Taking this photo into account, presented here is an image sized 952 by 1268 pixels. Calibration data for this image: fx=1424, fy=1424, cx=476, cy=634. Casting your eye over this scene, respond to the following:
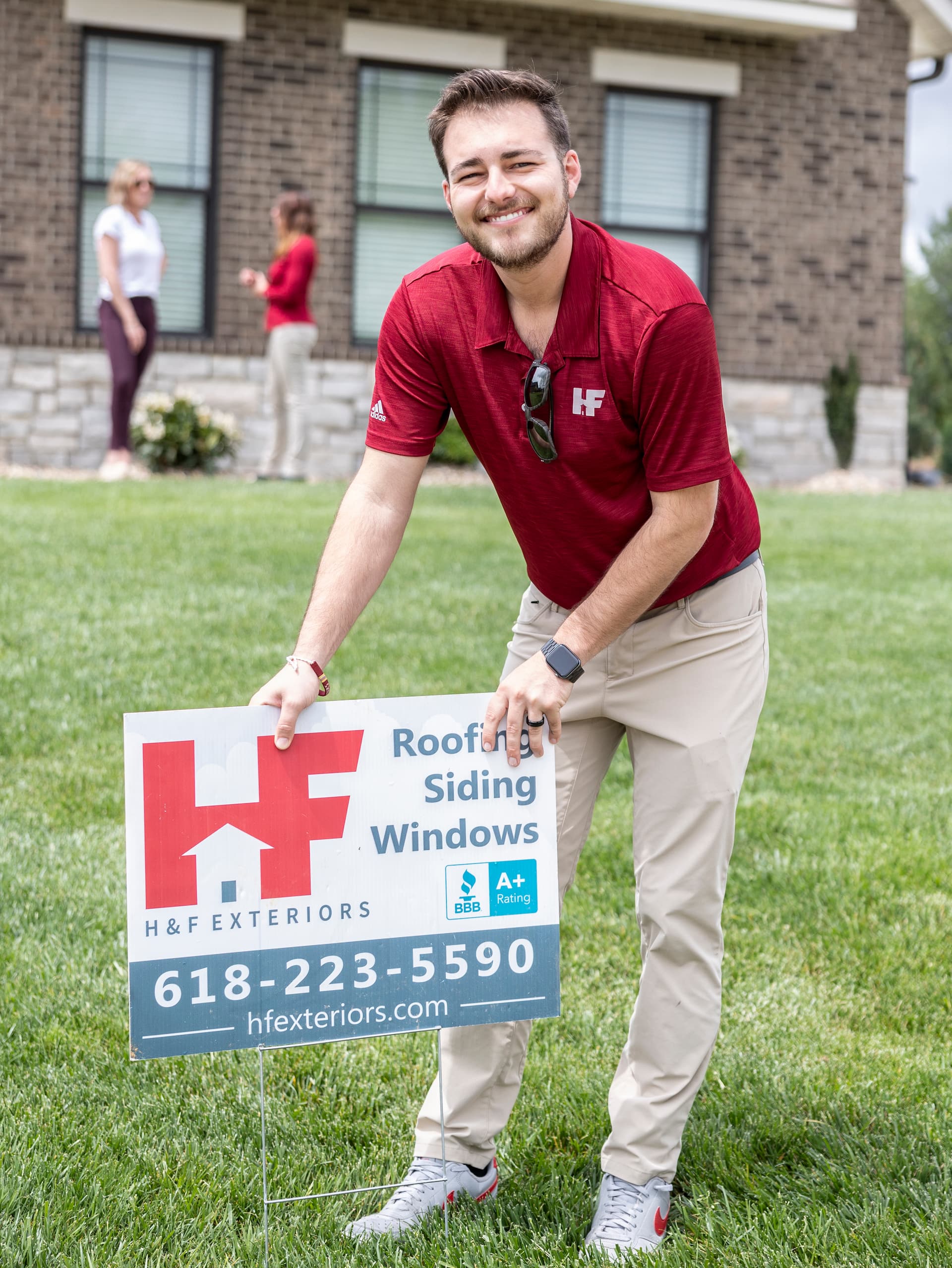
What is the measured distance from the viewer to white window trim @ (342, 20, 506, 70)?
1308 cm

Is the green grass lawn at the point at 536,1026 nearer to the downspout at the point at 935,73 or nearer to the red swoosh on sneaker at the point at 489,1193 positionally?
the red swoosh on sneaker at the point at 489,1193

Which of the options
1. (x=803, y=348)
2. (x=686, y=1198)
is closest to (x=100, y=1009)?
(x=686, y=1198)

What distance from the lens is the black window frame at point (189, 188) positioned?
12.5 meters

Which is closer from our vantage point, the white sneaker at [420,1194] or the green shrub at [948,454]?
the white sneaker at [420,1194]

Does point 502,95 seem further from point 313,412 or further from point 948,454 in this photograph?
point 948,454

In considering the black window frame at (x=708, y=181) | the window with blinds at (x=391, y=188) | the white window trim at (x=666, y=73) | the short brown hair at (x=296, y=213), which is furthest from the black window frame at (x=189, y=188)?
the black window frame at (x=708, y=181)

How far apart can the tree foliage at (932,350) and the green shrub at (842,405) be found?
8.37 metres

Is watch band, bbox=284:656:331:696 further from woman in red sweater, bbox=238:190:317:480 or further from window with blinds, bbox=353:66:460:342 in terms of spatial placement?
window with blinds, bbox=353:66:460:342

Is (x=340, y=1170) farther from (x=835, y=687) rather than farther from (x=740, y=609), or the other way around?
(x=835, y=687)

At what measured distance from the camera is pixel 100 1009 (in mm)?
3342

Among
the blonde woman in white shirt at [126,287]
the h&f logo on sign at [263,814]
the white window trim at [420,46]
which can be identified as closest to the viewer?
the h&f logo on sign at [263,814]

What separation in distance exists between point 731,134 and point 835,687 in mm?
9621

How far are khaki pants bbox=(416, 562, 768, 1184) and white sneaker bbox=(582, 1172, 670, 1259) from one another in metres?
0.02

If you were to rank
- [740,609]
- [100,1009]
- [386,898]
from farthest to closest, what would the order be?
[100,1009]
[740,609]
[386,898]
